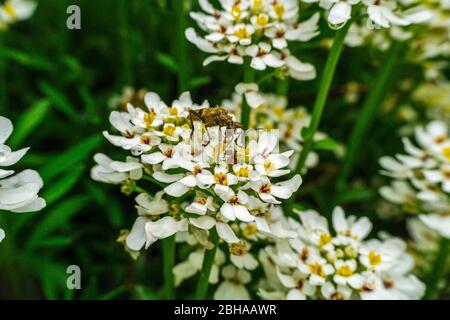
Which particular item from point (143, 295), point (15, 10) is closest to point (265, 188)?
point (143, 295)

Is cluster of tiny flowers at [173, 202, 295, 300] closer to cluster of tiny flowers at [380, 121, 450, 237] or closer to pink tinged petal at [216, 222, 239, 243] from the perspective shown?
pink tinged petal at [216, 222, 239, 243]

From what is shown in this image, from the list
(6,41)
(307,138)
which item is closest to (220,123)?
(307,138)

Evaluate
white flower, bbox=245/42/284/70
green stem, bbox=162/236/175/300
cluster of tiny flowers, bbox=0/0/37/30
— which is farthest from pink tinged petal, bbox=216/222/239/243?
cluster of tiny flowers, bbox=0/0/37/30

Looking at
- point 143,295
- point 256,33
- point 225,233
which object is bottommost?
point 143,295

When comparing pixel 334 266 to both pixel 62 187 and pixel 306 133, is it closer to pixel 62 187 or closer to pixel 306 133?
pixel 306 133

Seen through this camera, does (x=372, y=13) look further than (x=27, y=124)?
No
